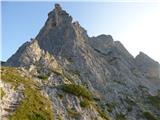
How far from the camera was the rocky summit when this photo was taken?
6600 cm

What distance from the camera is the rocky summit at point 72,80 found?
6600cm

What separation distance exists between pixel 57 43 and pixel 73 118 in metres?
73.6

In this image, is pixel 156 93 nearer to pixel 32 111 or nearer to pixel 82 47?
pixel 82 47

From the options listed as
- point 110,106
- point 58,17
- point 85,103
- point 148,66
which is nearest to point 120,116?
point 110,106

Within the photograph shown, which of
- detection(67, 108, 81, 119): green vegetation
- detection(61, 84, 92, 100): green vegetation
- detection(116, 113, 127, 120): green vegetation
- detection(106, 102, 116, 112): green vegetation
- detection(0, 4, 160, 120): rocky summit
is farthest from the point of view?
detection(106, 102, 116, 112): green vegetation

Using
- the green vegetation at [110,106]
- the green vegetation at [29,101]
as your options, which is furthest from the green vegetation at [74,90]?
the green vegetation at [110,106]

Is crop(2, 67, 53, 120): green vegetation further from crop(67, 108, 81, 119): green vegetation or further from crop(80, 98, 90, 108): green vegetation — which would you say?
crop(80, 98, 90, 108): green vegetation

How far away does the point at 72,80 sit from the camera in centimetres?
9600

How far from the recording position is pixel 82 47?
130250 millimetres

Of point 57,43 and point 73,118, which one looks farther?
point 57,43

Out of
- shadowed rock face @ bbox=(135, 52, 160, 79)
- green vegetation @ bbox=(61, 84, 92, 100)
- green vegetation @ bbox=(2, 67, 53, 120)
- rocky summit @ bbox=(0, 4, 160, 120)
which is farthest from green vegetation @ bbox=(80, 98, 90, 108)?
shadowed rock face @ bbox=(135, 52, 160, 79)

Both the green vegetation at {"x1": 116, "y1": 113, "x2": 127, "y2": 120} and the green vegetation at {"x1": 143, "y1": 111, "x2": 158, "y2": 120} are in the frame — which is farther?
the green vegetation at {"x1": 143, "y1": 111, "x2": 158, "y2": 120}

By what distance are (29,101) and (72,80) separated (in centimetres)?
3266

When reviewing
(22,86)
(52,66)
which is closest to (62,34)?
(52,66)
